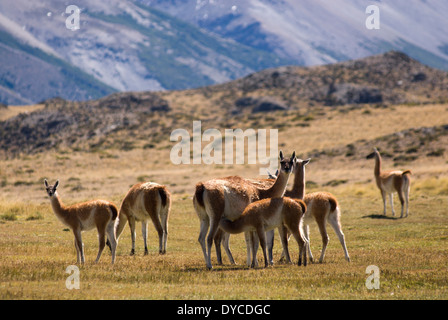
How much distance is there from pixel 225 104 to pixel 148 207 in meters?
87.5

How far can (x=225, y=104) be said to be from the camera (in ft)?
342

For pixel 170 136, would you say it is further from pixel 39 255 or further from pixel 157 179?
pixel 39 255

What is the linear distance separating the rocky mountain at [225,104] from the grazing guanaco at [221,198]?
61.3m

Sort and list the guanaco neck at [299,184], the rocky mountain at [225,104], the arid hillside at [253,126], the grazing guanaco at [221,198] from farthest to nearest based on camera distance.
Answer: the rocky mountain at [225,104] < the arid hillside at [253,126] < the guanaco neck at [299,184] < the grazing guanaco at [221,198]

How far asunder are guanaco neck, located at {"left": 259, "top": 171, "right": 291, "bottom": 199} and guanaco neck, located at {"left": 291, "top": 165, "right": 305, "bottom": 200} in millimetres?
483

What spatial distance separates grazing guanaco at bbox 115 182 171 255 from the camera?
681 inches

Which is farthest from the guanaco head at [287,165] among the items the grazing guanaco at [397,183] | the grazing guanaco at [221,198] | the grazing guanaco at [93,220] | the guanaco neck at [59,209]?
the grazing guanaco at [397,183]

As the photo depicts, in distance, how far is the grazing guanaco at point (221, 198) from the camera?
14508 millimetres

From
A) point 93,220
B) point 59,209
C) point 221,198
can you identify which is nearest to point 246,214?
point 221,198

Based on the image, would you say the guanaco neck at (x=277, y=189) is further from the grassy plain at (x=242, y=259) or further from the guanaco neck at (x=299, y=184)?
the grassy plain at (x=242, y=259)

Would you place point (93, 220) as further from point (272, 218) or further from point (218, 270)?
point (272, 218)

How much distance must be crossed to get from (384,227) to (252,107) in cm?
7745

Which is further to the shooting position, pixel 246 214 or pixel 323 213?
pixel 323 213
